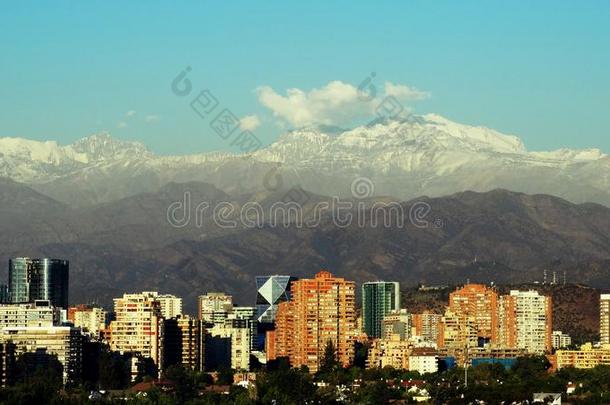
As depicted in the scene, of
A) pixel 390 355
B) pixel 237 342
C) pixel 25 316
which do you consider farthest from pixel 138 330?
pixel 390 355

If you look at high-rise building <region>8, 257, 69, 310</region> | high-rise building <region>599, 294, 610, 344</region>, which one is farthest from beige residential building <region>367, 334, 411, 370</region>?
high-rise building <region>8, 257, 69, 310</region>

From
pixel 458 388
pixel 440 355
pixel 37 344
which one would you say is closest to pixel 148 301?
pixel 37 344

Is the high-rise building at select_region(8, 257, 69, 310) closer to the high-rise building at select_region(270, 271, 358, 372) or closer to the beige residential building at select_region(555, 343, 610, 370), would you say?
the high-rise building at select_region(270, 271, 358, 372)

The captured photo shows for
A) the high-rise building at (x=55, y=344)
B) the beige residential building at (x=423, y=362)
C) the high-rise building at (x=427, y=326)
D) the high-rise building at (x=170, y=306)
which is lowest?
the beige residential building at (x=423, y=362)

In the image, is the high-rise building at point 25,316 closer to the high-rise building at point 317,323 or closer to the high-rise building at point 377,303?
the high-rise building at point 317,323

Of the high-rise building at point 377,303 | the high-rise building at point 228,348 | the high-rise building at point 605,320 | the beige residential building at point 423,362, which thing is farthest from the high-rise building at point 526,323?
the high-rise building at point 228,348

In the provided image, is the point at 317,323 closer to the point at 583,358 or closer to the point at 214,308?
the point at 583,358
